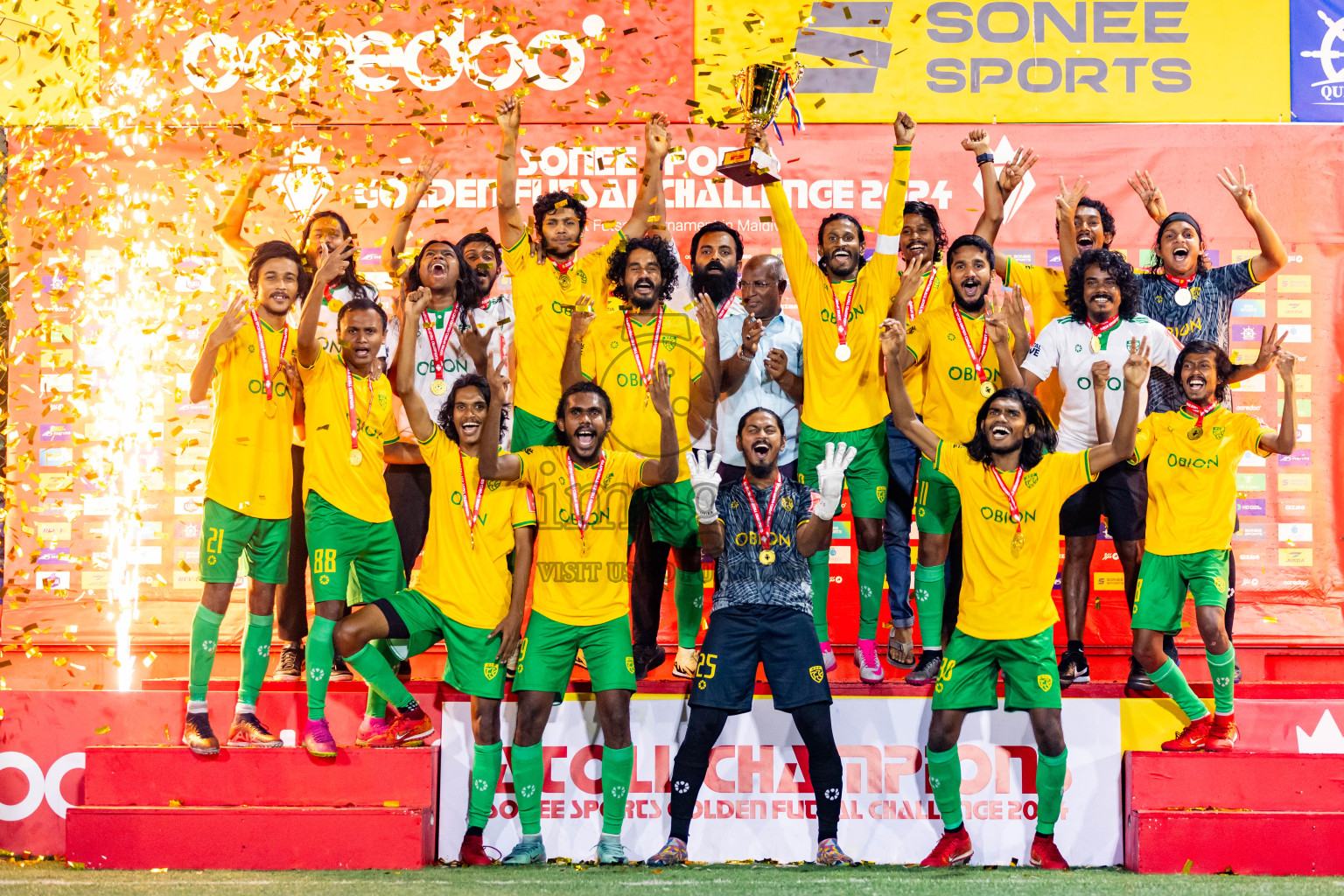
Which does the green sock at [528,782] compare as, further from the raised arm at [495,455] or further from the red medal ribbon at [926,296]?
the red medal ribbon at [926,296]

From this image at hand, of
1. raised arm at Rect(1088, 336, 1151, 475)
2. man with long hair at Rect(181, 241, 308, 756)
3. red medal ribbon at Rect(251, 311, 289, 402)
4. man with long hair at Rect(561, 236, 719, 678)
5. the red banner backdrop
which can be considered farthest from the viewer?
the red banner backdrop

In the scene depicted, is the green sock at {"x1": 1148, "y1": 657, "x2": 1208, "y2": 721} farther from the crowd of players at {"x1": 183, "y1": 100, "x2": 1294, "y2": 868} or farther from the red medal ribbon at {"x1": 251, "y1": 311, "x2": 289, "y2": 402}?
the red medal ribbon at {"x1": 251, "y1": 311, "x2": 289, "y2": 402}

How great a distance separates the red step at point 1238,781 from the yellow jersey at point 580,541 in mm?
2306

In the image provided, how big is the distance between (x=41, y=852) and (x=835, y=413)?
3.94 m

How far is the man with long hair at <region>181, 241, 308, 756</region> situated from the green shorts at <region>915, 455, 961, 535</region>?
9.11ft

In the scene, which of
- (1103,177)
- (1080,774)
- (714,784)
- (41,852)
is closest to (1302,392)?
(1103,177)

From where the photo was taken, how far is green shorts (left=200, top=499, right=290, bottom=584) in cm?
498

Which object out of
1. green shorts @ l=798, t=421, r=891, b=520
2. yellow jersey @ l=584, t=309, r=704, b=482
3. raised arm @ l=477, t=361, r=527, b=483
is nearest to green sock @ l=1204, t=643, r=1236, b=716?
green shorts @ l=798, t=421, r=891, b=520

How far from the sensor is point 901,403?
5.09m

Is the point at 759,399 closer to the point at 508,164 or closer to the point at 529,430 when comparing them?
the point at 529,430

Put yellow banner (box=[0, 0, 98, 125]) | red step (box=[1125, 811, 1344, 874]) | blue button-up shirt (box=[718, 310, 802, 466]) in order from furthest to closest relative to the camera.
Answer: yellow banner (box=[0, 0, 98, 125]), blue button-up shirt (box=[718, 310, 802, 466]), red step (box=[1125, 811, 1344, 874])

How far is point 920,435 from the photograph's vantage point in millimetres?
5082

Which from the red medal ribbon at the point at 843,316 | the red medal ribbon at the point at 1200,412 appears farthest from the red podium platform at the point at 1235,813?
the red medal ribbon at the point at 843,316

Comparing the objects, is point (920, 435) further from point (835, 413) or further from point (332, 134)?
point (332, 134)
